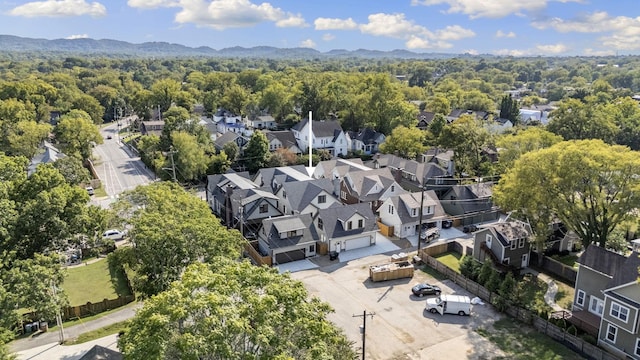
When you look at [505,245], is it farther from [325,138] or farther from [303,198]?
[325,138]

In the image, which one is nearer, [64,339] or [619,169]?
[64,339]

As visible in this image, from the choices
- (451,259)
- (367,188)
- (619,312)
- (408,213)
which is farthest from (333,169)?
(619,312)

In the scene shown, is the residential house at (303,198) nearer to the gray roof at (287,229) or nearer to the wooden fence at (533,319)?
the gray roof at (287,229)

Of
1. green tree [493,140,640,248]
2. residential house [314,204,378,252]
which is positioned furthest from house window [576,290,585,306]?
residential house [314,204,378,252]

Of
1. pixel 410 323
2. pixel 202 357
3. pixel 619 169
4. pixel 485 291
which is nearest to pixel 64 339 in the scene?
pixel 202 357

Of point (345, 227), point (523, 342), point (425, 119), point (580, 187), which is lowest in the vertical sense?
point (523, 342)

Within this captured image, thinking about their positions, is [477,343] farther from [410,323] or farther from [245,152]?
[245,152]

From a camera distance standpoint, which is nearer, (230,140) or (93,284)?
(93,284)

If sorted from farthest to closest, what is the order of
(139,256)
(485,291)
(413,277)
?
(413,277) → (485,291) → (139,256)
